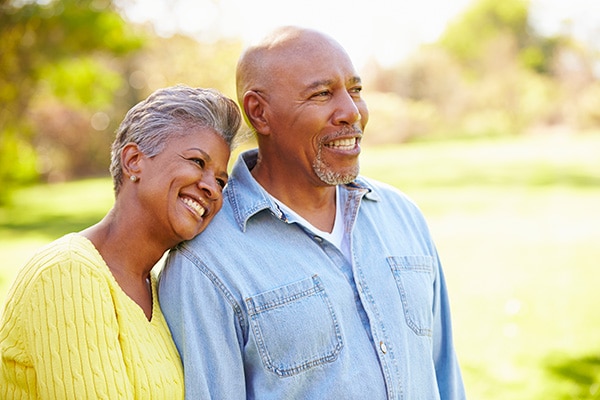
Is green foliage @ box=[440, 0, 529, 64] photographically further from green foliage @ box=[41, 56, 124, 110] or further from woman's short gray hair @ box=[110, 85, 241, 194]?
woman's short gray hair @ box=[110, 85, 241, 194]

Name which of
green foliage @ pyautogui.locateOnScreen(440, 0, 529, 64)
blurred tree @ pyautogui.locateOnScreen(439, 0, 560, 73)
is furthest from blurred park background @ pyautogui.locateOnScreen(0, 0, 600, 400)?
green foliage @ pyautogui.locateOnScreen(440, 0, 529, 64)

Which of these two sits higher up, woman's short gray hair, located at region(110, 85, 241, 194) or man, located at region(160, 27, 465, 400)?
woman's short gray hair, located at region(110, 85, 241, 194)

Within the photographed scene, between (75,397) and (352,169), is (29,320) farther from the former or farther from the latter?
(352,169)

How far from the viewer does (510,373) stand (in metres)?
5.36

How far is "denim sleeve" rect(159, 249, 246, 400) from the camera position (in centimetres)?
208

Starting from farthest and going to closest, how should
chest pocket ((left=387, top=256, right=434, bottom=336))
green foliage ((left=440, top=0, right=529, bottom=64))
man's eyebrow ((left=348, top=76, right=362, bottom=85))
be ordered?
1. green foliage ((left=440, top=0, right=529, bottom=64))
2. man's eyebrow ((left=348, top=76, right=362, bottom=85))
3. chest pocket ((left=387, top=256, right=434, bottom=336))

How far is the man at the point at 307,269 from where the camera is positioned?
2154mm

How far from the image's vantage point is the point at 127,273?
210cm

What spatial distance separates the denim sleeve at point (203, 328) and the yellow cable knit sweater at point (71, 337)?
0.12 m

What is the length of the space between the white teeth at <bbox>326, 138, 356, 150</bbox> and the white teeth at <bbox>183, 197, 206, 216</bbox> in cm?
55

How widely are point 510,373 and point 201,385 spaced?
12.8ft

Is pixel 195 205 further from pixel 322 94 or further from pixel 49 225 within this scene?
pixel 49 225

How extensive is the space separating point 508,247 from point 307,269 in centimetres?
875

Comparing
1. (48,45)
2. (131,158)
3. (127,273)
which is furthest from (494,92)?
(127,273)
